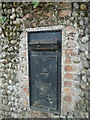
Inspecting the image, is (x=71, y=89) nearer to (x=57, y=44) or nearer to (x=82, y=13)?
(x=57, y=44)

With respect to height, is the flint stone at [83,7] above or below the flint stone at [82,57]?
above

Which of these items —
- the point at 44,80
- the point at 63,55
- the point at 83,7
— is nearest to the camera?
the point at 83,7

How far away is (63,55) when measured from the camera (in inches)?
69.6

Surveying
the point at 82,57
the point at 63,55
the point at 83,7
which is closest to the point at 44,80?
the point at 63,55

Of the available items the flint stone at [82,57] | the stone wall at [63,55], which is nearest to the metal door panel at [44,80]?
the stone wall at [63,55]

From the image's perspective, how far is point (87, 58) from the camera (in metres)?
1.63

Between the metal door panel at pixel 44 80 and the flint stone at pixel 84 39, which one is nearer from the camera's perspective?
the flint stone at pixel 84 39

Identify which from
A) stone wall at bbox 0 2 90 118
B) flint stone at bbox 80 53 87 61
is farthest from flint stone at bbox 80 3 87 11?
flint stone at bbox 80 53 87 61

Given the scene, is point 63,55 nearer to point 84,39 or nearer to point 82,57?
point 82,57

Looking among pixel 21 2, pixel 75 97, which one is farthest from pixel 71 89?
pixel 21 2

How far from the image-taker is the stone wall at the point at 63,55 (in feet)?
5.47

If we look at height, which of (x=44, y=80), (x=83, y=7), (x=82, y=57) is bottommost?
(x=44, y=80)

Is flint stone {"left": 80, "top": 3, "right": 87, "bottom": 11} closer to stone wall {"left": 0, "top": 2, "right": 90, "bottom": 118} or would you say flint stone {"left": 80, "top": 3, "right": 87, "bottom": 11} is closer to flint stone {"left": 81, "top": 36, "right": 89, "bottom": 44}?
stone wall {"left": 0, "top": 2, "right": 90, "bottom": 118}

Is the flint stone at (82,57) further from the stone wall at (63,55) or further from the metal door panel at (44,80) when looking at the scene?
the metal door panel at (44,80)
